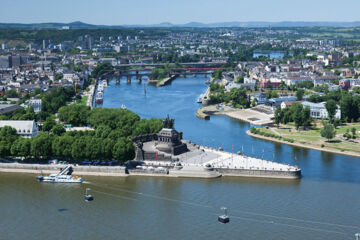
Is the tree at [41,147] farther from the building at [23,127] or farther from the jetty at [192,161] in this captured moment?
the jetty at [192,161]

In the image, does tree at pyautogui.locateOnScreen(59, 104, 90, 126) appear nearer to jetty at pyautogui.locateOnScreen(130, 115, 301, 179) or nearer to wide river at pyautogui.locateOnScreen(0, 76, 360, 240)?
jetty at pyautogui.locateOnScreen(130, 115, 301, 179)

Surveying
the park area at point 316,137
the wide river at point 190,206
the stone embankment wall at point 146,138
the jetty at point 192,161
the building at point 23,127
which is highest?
the building at point 23,127

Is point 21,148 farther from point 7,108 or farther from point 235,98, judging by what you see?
point 235,98

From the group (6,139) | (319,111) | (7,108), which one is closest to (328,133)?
(319,111)

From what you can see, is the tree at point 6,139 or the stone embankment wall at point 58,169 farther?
the tree at point 6,139

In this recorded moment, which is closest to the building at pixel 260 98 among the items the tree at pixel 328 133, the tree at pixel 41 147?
the tree at pixel 328 133

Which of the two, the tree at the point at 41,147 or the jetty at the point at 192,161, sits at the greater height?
the tree at the point at 41,147
